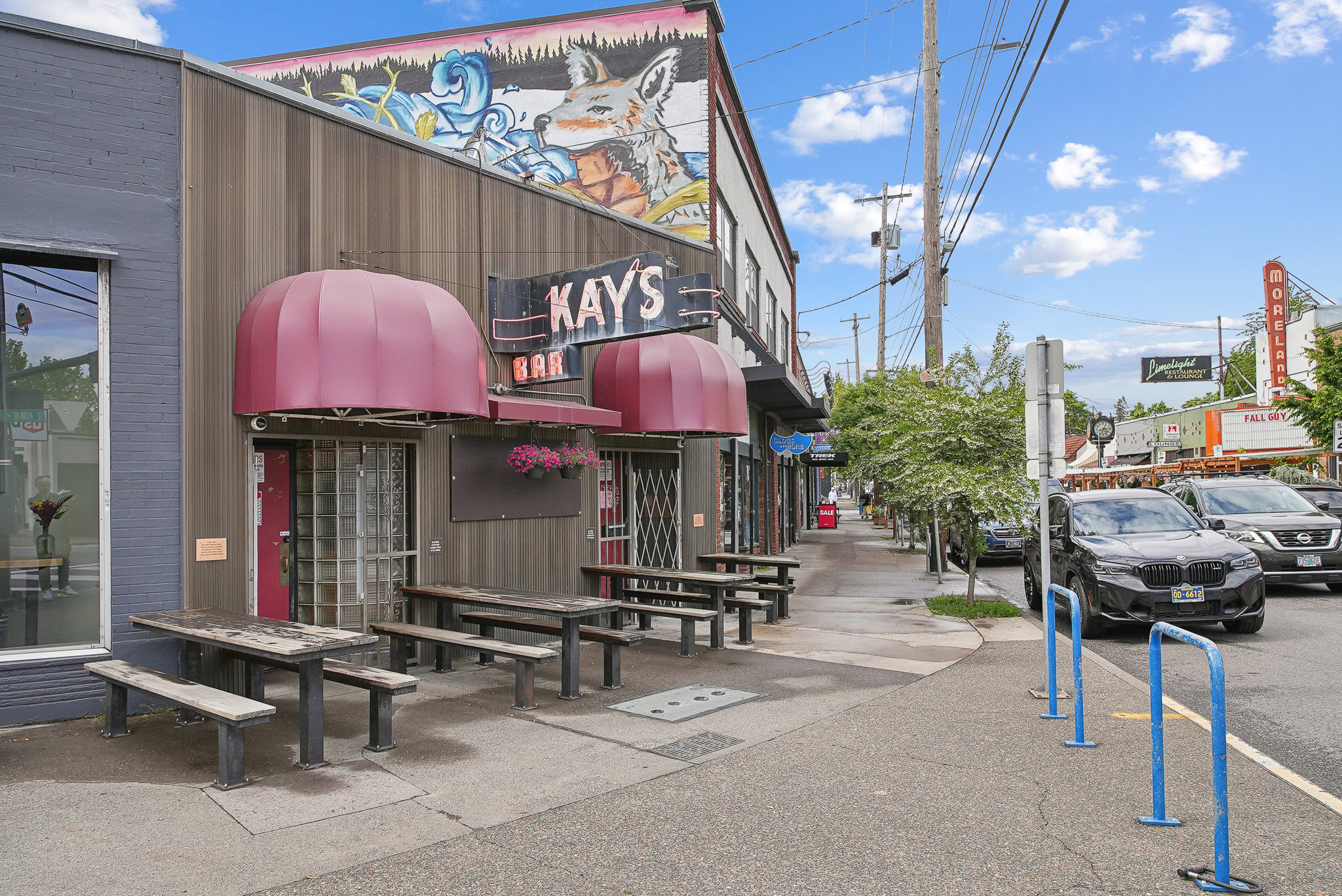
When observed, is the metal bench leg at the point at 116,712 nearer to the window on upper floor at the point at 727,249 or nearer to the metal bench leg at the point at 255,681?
the metal bench leg at the point at 255,681

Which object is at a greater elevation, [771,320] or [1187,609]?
[771,320]

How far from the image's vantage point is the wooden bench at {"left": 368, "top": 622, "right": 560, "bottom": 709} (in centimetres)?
749

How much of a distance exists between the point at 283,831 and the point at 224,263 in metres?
5.17

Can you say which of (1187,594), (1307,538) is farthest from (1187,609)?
(1307,538)

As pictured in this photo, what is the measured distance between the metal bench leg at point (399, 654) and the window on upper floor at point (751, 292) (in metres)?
13.9

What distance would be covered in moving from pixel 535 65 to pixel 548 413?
438 inches

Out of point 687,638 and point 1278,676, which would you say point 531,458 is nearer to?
point 687,638

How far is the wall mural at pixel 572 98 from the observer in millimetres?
17266

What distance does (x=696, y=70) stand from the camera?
56.5ft

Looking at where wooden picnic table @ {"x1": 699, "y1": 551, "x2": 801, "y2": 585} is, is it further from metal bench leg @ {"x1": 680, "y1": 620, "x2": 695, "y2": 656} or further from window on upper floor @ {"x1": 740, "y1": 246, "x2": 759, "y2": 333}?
window on upper floor @ {"x1": 740, "y1": 246, "x2": 759, "y2": 333}

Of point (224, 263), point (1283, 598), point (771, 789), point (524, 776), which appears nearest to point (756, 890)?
point (771, 789)

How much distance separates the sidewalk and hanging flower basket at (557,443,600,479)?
11.1ft

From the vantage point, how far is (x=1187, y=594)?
10.3 m

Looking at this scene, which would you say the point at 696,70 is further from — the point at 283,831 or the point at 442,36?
the point at 283,831
